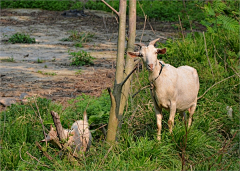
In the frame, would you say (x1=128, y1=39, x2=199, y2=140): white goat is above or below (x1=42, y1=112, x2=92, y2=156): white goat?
above

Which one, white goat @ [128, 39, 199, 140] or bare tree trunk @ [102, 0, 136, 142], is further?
bare tree trunk @ [102, 0, 136, 142]

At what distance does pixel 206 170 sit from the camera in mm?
4297

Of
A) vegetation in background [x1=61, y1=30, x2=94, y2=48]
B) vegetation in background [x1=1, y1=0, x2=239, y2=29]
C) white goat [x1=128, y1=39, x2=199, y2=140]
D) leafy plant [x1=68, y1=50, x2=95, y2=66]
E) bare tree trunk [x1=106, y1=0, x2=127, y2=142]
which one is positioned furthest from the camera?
vegetation in background [x1=1, y1=0, x2=239, y2=29]

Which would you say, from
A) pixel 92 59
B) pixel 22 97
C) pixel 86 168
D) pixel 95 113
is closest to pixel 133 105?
pixel 95 113

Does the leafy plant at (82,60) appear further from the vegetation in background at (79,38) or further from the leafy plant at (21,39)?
the leafy plant at (21,39)

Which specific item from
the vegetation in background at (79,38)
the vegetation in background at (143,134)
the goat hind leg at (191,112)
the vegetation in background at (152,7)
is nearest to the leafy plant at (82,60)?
the vegetation in background at (79,38)

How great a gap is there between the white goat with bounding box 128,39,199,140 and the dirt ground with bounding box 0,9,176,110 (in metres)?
0.78

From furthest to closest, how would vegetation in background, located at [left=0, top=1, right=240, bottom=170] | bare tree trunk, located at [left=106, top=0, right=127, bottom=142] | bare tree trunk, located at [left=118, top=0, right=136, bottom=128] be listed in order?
bare tree trunk, located at [left=118, top=0, right=136, bottom=128] < bare tree trunk, located at [left=106, top=0, right=127, bottom=142] < vegetation in background, located at [left=0, top=1, right=240, bottom=170]

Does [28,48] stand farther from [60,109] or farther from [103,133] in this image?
[103,133]

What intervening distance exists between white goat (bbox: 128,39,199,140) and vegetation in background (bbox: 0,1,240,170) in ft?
1.09

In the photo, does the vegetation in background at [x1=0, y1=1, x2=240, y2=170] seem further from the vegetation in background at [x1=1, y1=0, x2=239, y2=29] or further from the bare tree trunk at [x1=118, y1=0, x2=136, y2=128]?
the vegetation in background at [x1=1, y1=0, x2=239, y2=29]

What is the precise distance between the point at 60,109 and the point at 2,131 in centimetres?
124

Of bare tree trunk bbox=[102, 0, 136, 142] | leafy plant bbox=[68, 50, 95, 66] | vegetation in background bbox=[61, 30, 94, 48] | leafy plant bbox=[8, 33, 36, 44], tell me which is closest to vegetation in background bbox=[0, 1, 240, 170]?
bare tree trunk bbox=[102, 0, 136, 142]

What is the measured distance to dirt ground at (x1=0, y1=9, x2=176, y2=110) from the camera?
7.85 metres
